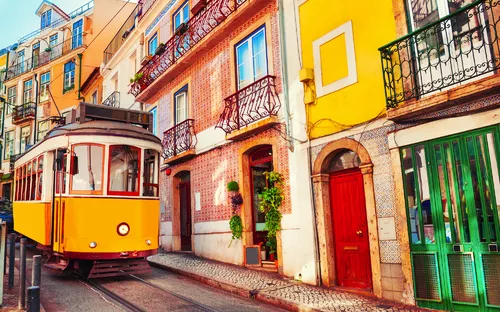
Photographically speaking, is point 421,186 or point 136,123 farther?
point 136,123

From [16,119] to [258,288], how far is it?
29.8m

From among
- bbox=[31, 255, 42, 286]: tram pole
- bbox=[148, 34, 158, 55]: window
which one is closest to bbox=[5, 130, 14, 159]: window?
bbox=[148, 34, 158, 55]: window

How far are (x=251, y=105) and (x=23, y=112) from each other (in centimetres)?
2663

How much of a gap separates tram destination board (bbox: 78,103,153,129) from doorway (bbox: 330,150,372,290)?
4.49 m

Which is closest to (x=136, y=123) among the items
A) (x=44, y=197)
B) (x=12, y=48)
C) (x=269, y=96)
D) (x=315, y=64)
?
(x=44, y=197)

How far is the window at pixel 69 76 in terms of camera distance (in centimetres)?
2740

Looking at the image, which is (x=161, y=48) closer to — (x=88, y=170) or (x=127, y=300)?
(x=88, y=170)

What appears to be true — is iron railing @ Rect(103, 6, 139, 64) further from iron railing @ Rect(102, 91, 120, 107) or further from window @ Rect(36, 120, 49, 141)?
window @ Rect(36, 120, 49, 141)

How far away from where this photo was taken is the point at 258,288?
724 cm

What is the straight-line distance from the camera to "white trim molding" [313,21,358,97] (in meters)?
7.24

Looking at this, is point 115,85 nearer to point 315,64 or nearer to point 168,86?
point 168,86

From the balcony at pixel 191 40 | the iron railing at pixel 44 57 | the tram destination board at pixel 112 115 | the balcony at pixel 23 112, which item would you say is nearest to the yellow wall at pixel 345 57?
the balcony at pixel 191 40

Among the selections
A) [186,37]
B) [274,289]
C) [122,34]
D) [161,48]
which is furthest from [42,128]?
[274,289]

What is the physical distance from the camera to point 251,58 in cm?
1019
